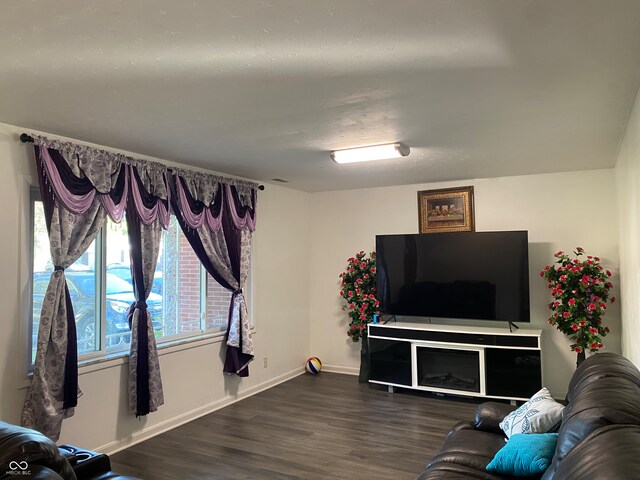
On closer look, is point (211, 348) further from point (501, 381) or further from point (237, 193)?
point (501, 381)

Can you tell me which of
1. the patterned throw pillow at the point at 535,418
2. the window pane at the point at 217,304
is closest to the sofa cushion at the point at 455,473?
the patterned throw pillow at the point at 535,418

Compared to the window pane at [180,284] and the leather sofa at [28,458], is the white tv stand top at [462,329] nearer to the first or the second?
the window pane at [180,284]

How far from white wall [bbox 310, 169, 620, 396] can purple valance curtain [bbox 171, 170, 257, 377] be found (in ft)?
4.94

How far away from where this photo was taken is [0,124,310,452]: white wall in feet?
9.90

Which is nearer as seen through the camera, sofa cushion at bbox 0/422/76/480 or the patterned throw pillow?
sofa cushion at bbox 0/422/76/480

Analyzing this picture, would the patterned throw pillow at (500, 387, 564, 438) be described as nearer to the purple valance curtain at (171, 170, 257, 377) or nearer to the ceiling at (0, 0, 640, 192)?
the ceiling at (0, 0, 640, 192)

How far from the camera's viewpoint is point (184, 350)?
4.28 m

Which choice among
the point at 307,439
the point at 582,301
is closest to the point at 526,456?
the point at 307,439

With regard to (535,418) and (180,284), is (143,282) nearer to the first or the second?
(180,284)

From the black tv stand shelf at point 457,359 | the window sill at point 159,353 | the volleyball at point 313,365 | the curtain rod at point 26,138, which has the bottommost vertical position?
the volleyball at point 313,365

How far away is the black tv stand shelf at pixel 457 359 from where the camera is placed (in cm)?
450

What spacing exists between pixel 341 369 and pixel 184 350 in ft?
8.24

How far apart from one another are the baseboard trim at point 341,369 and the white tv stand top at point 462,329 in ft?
3.26


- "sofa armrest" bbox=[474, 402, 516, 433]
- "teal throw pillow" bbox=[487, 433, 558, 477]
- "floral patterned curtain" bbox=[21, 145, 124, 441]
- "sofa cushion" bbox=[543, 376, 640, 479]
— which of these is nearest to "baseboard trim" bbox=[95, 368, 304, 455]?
"floral patterned curtain" bbox=[21, 145, 124, 441]
